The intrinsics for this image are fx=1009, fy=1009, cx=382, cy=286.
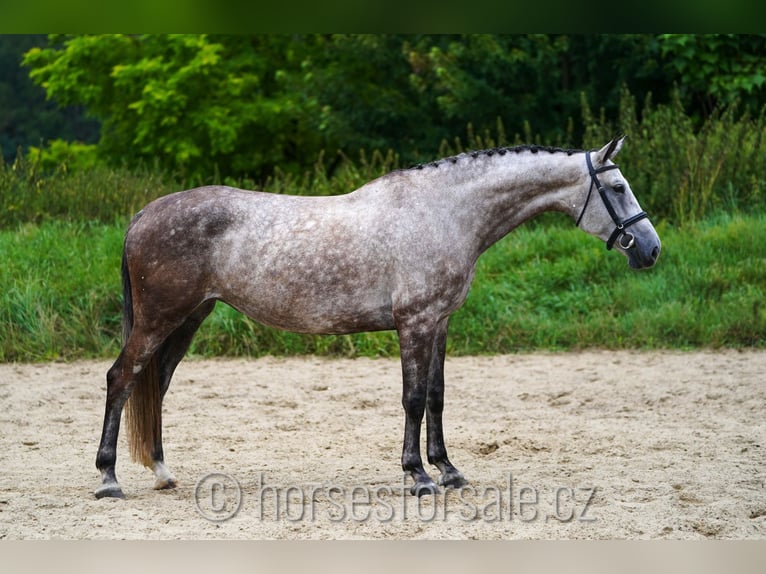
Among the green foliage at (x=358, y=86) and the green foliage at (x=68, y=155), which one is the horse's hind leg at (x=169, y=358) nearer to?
the green foliage at (x=358, y=86)

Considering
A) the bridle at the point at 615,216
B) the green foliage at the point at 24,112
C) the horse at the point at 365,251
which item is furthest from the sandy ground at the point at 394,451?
the green foliage at the point at 24,112

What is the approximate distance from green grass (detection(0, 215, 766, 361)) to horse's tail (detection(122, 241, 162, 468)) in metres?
3.94

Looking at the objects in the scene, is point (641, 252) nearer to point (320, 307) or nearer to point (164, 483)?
point (320, 307)

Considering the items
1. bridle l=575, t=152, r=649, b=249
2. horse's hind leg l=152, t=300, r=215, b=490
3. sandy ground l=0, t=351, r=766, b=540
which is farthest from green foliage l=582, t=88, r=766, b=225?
horse's hind leg l=152, t=300, r=215, b=490

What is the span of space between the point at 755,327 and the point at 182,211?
6.08 metres

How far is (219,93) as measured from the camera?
1605cm

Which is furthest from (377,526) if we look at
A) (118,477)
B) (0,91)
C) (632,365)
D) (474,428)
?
(0,91)

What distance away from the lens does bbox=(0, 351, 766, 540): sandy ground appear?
15.7ft

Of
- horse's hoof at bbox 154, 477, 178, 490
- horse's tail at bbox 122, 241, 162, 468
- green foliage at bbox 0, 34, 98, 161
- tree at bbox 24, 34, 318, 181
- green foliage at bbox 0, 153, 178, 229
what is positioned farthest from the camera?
green foliage at bbox 0, 34, 98, 161

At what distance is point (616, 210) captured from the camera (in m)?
5.16

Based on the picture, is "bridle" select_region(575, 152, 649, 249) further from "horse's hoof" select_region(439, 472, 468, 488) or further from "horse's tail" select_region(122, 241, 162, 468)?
"horse's tail" select_region(122, 241, 162, 468)

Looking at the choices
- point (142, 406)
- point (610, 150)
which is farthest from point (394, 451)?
point (610, 150)

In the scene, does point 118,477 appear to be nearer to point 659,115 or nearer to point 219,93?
point 659,115

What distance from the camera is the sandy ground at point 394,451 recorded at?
479 cm
